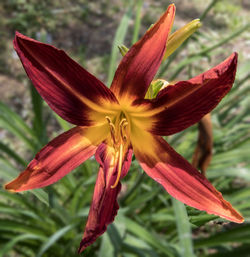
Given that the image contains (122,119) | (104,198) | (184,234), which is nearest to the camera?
(104,198)

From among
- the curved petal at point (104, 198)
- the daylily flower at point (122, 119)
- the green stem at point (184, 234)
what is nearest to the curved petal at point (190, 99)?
the daylily flower at point (122, 119)

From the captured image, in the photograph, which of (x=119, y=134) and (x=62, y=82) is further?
(x=119, y=134)

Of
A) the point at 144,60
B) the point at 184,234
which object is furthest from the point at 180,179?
the point at 184,234

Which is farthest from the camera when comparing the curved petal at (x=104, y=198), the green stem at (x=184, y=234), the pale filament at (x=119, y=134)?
the green stem at (x=184, y=234)

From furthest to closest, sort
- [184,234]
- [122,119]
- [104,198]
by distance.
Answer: [184,234], [122,119], [104,198]

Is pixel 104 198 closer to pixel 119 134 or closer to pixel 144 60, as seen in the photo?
pixel 119 134

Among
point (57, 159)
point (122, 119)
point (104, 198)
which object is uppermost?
point (122, 119)

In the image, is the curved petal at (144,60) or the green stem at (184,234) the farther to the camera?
the green stem at (184,234)

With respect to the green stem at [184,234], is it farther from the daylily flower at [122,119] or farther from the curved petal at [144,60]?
the curved petal at [144,60]
